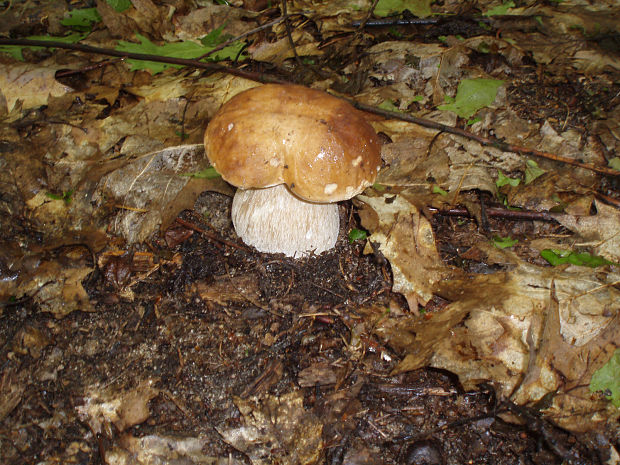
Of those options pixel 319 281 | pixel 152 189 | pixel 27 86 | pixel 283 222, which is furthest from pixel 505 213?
pixel 27 86

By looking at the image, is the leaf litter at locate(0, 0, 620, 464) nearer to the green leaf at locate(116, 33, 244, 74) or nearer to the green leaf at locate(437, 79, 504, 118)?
the green leaf at locate(437, 79, 504, 118)

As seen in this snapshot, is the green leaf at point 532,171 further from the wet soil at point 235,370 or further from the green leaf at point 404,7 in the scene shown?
the green leaf at point 404,7

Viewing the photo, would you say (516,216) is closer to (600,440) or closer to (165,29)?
(600,440)

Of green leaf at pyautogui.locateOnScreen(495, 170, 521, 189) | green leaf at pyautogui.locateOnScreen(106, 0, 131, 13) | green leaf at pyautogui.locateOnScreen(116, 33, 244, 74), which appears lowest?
green leaf at pyautogui.locateOnScreen(495, 170, 521, 189)

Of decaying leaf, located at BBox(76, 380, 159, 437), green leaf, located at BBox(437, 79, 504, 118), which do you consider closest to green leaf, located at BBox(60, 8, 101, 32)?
green leaf, located at BBox(437, 79, 504, 118)

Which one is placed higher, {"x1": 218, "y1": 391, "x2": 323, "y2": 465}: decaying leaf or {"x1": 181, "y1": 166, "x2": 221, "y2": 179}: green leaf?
{"x1": 181, "y1": 166, "x2": 221, "y2": 179}: green leaf

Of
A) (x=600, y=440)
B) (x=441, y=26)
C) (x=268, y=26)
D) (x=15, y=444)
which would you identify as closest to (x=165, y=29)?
(x=268, y=26)

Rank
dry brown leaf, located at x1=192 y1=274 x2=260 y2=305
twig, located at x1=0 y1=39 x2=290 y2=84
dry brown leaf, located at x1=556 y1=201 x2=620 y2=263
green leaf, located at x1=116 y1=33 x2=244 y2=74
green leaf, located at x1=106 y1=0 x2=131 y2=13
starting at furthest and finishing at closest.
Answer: green leaf, located at x1=106 y1=0 x2=131 y2=13, green leaf, located at x1=116 y1=33 x2=244 y2=74, twig, located at x1=0 y1=39 x2=290 y2=84, dry brown leaf, located at x1=192 y1=274 x2=260 y2=305, dry brown leaf, located at x1=556 y1=201 x2=620 y2=263
